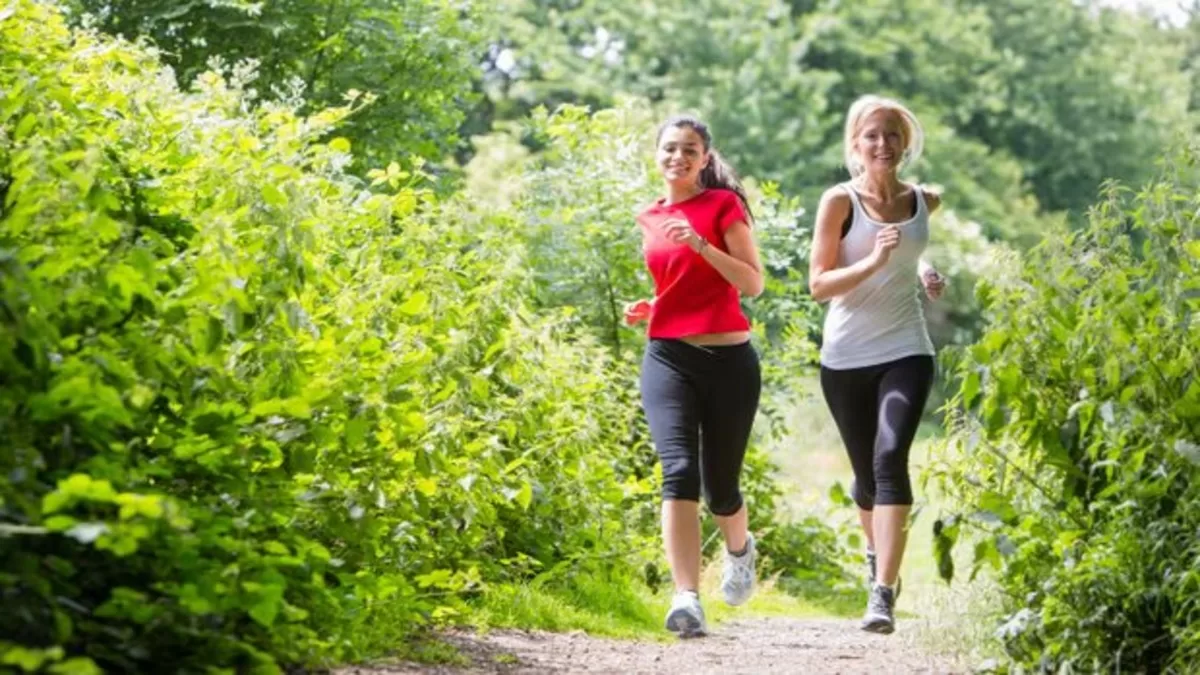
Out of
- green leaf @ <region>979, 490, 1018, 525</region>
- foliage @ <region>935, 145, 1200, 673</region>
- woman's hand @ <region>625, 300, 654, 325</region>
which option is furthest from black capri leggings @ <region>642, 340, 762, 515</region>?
green leaf @ <region>979, 490, 1018, 525</region>

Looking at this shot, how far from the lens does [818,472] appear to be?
858 inches

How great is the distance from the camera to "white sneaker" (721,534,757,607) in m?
7.46

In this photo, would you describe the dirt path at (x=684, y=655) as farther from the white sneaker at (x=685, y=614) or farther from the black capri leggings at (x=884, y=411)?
the black capri leggings at (x=884, y=411)

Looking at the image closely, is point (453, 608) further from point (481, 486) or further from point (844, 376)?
point (844, 376)

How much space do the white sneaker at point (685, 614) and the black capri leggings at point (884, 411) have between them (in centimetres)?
71

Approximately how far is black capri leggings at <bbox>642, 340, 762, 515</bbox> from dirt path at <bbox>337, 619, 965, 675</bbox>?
0.55 meters

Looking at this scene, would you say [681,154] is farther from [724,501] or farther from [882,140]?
[724,501]

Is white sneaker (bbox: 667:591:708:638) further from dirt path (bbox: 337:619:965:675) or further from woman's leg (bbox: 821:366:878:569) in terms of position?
woman's leg (bbox: 821:366:878:569)

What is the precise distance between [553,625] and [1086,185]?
1425 inches

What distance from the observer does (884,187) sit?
708 cm

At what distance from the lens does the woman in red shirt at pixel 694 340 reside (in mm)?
6844

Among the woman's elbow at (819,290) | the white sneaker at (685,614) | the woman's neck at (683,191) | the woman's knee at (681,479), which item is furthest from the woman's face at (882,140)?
the white sneaker at (685,614)

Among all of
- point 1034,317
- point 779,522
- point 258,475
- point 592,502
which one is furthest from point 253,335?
point 779,522

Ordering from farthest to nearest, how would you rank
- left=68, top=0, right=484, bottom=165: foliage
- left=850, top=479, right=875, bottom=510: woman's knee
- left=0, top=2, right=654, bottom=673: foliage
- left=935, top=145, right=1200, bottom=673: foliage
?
left=68, top=0, right=484, bottom=165: foliage → left=850, top=479, right=875, bottom=510: woman's knee → left=935, top=145, right=1200, bottom=673: foliage → left=0, top=2, right=654, bottom=673: foliage
